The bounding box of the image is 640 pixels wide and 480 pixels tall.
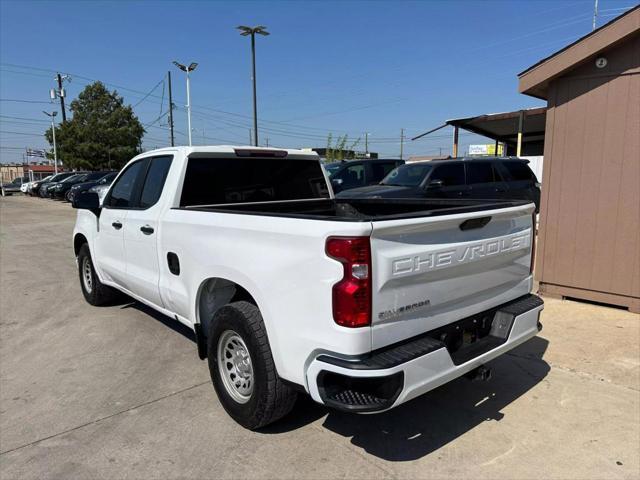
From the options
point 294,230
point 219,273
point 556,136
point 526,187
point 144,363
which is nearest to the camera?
point 294,230

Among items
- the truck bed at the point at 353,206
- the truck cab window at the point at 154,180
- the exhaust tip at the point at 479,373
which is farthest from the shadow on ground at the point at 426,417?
the truck cab window at the point at 154,180

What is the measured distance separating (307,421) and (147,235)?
2.15 metres

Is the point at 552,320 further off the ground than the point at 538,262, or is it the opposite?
the point at 538,262

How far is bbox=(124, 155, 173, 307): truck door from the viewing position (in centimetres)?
427

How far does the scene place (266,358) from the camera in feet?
9.71

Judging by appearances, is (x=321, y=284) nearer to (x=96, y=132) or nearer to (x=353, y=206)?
(x=353, y=206)

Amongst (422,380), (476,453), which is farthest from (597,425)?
(422,380)

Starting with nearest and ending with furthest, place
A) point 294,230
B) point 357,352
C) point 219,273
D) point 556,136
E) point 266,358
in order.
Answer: point 357,352, point 294,230, point 266,358, point 219,273, point 556,136

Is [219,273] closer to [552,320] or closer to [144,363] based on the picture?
[144,363]

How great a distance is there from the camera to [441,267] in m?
2.78

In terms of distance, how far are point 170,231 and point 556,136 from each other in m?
4.94

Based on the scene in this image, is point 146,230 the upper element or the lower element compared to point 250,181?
lower

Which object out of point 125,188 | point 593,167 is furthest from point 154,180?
point 593,167

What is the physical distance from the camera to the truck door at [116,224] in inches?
192
